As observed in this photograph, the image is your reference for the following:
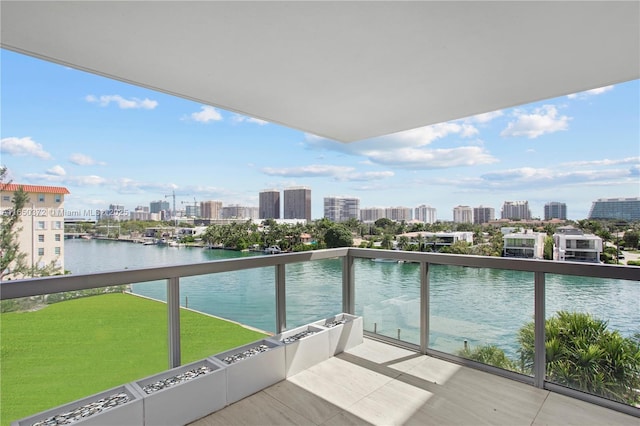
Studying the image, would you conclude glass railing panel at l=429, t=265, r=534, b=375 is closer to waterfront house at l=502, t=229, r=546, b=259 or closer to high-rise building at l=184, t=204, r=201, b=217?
waterfront house at l=502, t=229, r=546, b=259

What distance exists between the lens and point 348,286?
3650 mm

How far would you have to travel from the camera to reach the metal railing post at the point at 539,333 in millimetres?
2453

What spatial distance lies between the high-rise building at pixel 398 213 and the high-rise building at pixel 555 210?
1.50 meters

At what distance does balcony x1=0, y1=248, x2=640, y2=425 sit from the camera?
2.08 meters

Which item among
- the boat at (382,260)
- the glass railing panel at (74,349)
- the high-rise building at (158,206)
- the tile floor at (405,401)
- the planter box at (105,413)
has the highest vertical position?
the high-rise building at (158,206)

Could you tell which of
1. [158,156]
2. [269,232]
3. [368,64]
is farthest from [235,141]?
[368,64]

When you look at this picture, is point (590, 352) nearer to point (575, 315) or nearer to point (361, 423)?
point (575, 315)

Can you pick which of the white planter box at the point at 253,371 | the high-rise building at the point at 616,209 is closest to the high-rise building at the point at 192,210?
the white planter box at the point at 253,371

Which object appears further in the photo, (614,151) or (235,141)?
(235,141)

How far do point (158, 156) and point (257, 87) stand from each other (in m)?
4.88

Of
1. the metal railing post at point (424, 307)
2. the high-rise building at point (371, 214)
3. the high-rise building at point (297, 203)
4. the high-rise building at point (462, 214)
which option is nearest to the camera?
the metal railing post at point (424, 307)

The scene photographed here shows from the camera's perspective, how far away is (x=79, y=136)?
195 inches

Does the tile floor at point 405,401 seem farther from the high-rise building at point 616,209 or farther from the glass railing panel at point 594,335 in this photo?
the high-rise building at point 616,209

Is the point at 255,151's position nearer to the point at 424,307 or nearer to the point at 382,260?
→ the point at 382,260
